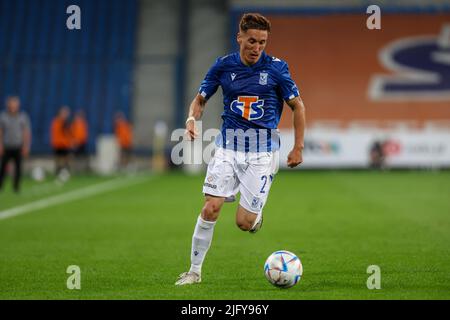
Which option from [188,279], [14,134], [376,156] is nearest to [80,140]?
[376,156]

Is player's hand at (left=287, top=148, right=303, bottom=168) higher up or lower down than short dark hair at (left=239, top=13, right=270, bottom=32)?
lower down

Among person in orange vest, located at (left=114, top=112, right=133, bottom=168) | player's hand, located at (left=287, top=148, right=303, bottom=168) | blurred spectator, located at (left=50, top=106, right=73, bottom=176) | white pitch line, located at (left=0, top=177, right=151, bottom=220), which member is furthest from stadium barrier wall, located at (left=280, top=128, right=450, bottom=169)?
player's hand, located at (left=287, top=148, right=303, bottom=168)

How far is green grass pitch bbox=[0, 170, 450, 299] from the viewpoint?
848cm

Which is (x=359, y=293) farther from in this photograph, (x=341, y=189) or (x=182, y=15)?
(x=182, y=15)

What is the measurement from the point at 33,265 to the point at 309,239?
4308mm

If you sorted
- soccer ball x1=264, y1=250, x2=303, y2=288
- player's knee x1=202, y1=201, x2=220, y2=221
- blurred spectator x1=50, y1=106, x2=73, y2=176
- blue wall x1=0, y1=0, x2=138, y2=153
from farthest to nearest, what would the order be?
blue wall x1=0, y1=0, x2=138, y2=153
blurred spectator x1=50, y1=106, x2=73, y2=176
player's knee x1=202, y1=201, x2=220, y2=221
soccer ball x1=264, y1=250, x2=303, y2=288

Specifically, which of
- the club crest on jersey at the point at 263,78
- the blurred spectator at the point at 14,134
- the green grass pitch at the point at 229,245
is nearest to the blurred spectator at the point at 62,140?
the green grass pitch at the point at 229,245

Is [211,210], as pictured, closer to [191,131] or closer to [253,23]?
[191,131]

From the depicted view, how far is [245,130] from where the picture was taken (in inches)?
365

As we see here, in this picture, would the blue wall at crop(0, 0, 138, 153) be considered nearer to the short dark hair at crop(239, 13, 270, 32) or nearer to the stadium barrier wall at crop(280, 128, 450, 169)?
→ the stadium barrier wall at crop(280, 128, 450, 169)

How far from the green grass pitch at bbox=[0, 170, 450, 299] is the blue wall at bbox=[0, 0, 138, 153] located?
51.5 ft

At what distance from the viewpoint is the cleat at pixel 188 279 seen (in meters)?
8.74

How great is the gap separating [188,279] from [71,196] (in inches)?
534
